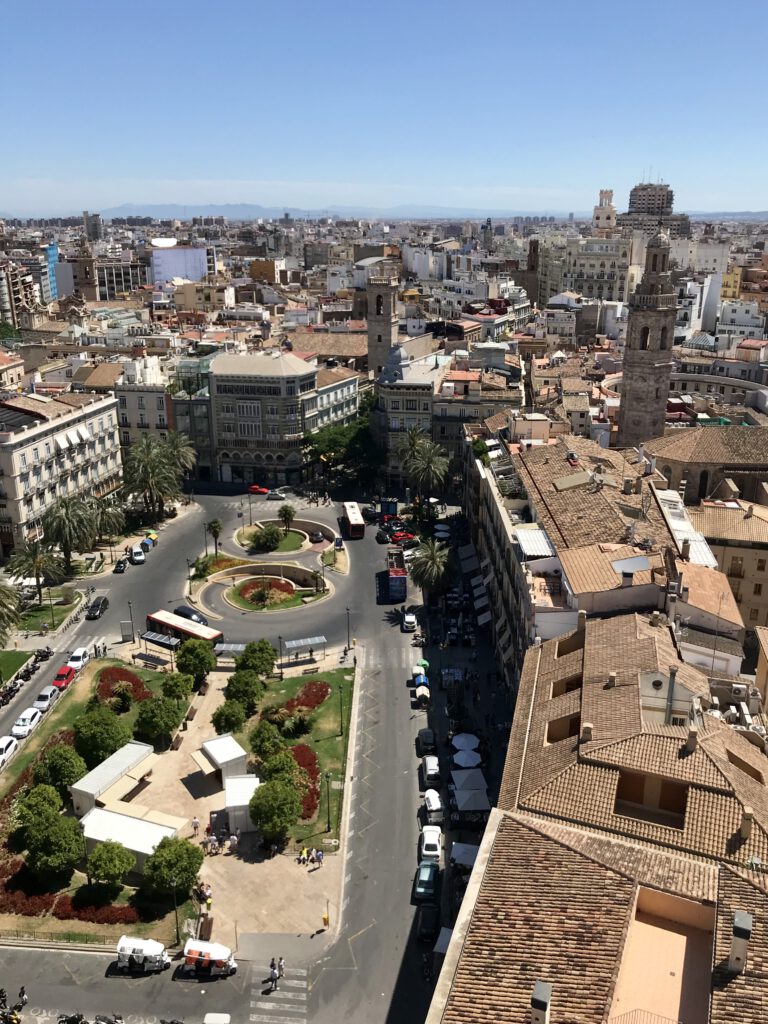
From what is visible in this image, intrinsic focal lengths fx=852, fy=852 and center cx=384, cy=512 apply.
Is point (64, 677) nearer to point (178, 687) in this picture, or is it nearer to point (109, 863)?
point (178, 687)

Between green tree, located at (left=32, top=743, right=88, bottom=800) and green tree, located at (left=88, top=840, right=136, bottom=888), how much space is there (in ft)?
26.3

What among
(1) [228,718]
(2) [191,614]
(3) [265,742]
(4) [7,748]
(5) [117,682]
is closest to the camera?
(3) [265,742]

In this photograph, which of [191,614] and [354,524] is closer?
[191,614]

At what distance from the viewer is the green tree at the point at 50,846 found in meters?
43.6

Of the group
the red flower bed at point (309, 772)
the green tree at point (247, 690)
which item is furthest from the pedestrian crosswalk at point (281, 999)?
the green tree at point (247, 690)

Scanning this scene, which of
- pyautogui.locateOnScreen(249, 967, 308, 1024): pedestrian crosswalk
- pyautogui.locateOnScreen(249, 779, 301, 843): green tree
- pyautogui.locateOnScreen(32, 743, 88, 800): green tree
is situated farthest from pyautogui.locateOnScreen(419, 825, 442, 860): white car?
pyautogui.locateOnScreen(32, 743, 88, 800): green tree

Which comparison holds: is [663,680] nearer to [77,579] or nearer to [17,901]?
[17,901]

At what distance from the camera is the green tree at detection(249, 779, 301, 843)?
46.5 meters

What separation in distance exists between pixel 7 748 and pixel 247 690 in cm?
1582

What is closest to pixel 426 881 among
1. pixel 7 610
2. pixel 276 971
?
pixel 276 971

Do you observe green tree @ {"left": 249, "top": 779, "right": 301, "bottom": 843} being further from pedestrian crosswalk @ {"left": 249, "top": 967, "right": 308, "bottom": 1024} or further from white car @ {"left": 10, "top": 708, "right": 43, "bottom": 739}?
white car @ {"left": 10, "top": 708, "right": 43, "bottom": 739}

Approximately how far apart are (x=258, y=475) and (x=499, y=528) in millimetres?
52637

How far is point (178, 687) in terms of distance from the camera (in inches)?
2361

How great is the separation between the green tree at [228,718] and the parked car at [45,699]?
42.1 feet
